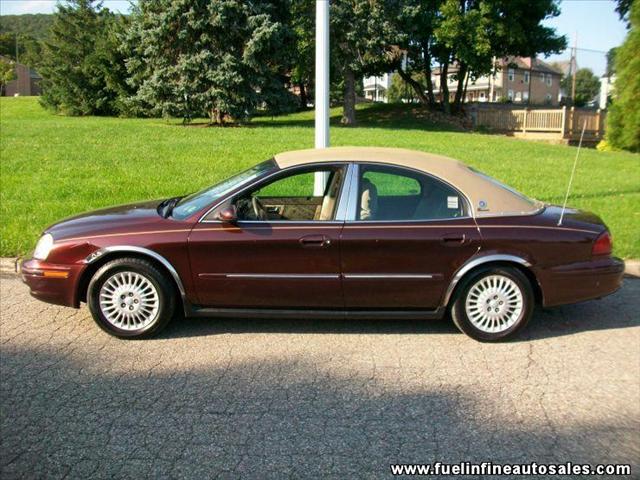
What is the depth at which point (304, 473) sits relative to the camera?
3.05 metres

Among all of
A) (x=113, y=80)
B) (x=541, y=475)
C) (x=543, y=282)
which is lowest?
(x=541, y=475)

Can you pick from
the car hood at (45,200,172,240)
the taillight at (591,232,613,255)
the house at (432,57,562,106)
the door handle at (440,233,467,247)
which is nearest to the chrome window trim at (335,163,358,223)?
the door handle at (440,233,467,247)

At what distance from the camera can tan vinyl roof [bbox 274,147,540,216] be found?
16.1 feet

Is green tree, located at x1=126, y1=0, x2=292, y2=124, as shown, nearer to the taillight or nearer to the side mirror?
the side mirror

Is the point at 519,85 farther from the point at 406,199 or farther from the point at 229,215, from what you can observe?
the point at 229,215

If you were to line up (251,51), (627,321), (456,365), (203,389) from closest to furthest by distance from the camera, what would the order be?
(203,389) → (456,365) → (627,321) → (251,51)

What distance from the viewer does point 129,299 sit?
15.7 ft

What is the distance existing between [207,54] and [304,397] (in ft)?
70.8

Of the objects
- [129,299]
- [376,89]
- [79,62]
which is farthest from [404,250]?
[376,89]

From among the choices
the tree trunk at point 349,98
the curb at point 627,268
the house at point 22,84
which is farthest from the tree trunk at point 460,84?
the house at point 22,84

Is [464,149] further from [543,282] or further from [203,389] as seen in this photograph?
[203,389]

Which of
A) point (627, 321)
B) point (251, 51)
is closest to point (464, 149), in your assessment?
point (251, 51)

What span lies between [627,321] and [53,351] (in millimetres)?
4938

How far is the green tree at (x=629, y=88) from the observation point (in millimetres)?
8766
